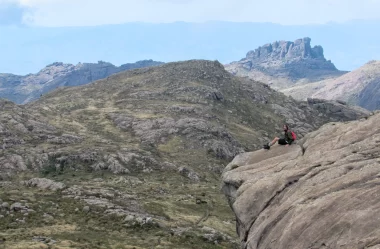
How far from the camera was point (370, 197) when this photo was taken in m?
30.2

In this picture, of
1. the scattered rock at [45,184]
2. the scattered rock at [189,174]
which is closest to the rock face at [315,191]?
the scattered rock at [45,184]

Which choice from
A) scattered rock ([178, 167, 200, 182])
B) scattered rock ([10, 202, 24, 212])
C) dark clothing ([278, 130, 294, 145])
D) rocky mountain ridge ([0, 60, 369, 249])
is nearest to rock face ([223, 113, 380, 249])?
dark clothing ([278, 130, 294, 145])

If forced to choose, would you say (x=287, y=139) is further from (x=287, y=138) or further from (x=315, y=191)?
(x=315, y=191)

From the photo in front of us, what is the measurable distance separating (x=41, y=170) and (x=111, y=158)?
23799mm

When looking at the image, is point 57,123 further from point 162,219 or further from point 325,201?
point 325,201

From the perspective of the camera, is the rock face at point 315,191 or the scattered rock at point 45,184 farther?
the scattered rock at point 45,184

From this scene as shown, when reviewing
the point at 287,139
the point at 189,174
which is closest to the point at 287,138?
the point at 287,139

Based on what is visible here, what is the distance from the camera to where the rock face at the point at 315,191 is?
2967 centimetres

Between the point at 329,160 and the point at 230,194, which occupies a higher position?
the point at 329,160

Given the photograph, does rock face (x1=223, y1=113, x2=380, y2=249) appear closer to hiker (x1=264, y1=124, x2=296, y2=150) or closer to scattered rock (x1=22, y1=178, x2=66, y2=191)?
hiker (x1=264, y1=124, x2=296, y2=150)

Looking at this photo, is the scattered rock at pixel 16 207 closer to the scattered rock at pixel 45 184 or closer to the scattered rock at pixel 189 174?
the scattered rock at pixel 45 184

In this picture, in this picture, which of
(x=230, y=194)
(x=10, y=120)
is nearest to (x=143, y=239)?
(x=230, y=194)

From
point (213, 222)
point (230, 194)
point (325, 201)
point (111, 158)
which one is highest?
point (325, 201)

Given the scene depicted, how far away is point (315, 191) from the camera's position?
34.6 meters
